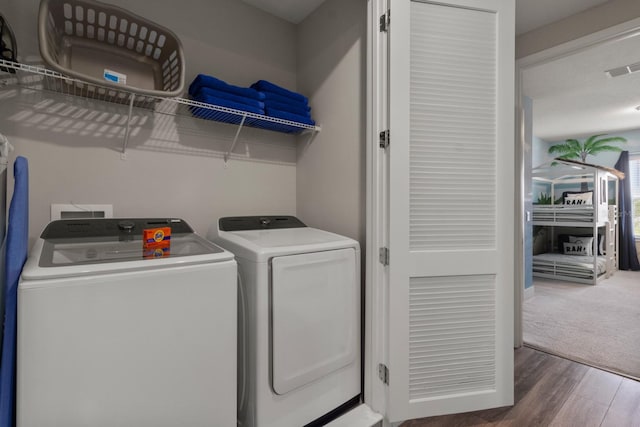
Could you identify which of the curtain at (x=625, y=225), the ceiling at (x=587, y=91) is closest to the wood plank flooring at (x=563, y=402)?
the ceiling at (x=587, y=91)

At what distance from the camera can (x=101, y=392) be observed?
0.94 m

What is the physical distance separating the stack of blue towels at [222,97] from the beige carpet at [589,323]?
2727 mm

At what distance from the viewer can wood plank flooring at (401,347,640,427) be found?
1.60 meters

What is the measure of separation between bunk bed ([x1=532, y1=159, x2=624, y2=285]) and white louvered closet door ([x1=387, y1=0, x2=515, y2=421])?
13.1ft

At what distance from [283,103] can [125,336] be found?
5.06 ft

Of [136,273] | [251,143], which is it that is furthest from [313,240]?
[251,143]

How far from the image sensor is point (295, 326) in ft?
4.53

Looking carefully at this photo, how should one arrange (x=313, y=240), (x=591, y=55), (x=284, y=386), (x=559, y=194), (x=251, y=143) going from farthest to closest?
1. (x=559, y=194)
2. (x=591, y=55)
3. (x=251, y=143)
4. (x=313, y=240)
5. (x=284, y=386)

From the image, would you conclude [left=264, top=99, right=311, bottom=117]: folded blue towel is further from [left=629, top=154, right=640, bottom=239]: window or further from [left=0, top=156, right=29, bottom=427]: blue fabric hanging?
[left=629, top=154, right=640, bottom=239]: window

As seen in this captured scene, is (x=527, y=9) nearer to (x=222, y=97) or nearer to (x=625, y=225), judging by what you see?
(x=222, y=97)

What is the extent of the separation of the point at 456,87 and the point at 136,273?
64.7 inches

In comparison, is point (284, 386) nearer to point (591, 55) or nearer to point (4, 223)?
point (4, 223)

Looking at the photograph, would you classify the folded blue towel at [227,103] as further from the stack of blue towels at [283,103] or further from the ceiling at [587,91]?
the ceiling at [587,91]

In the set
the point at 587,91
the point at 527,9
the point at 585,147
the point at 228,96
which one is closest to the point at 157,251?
the point at 228,96
